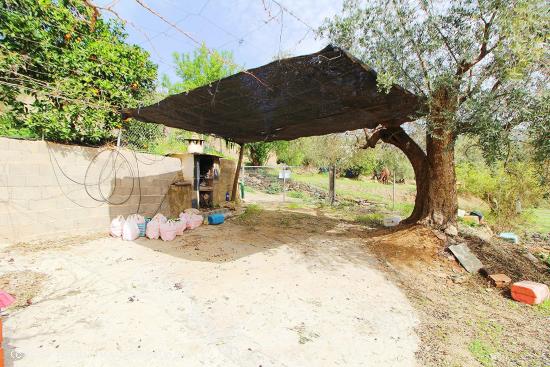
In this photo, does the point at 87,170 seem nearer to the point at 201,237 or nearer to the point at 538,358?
the point at 201,237

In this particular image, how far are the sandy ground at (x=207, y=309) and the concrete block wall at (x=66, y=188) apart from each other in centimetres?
52

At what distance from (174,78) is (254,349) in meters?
18.7

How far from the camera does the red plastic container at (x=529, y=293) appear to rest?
10.1 feet

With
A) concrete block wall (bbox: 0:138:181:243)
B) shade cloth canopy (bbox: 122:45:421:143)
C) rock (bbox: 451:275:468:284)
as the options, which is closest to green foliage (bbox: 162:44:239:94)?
concrete block wall (bbox: 0:138:181:243)

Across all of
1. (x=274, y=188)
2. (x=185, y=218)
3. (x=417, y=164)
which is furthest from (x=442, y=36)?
(x=274, y=188)

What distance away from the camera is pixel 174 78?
57.8 feet

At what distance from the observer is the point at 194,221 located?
6.02m

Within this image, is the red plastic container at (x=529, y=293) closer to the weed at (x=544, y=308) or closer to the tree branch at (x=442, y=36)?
the weed at (x=544, y=308)

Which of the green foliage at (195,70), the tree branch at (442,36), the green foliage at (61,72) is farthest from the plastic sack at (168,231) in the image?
the green foliage at (195,70)

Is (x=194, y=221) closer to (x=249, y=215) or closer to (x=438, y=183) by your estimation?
(x=249, y=215)

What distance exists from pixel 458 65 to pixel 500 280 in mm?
3111

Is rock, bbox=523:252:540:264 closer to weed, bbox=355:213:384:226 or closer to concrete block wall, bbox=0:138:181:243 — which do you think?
weed, bbox=355:213:384:226

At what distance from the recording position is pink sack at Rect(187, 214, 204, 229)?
19.4 ft

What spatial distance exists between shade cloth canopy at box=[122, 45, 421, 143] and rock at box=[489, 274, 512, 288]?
2.57m
